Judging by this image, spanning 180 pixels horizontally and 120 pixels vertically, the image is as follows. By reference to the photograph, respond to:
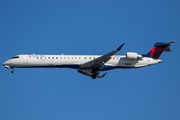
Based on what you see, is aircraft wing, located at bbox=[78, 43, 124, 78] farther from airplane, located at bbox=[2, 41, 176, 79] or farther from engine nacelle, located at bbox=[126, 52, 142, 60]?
engine nacelle, located at bbox=[126, 52, 142, 60]

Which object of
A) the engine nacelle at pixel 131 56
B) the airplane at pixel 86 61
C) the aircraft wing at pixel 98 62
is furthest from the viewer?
the engine nacelle at pixel 131 56

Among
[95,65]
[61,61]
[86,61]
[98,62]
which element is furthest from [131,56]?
[61,61]

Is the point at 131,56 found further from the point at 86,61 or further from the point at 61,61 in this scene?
the point at 61,61

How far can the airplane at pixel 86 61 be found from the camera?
30.4 metres

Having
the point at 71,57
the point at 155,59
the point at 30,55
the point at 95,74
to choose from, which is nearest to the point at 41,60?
the point at 30,55

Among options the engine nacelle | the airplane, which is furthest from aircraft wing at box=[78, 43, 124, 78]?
the engine nacelle

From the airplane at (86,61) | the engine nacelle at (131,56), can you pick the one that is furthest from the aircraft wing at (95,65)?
the engine nacelle at (131,56)

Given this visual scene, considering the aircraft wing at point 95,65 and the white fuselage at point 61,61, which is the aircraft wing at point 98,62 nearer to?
the aircraft wing at point 95,65

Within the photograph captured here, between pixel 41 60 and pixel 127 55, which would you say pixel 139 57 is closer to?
pixel 127 55

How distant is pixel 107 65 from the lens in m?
31.4

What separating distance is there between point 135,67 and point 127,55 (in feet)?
6.40

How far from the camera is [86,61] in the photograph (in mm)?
31250

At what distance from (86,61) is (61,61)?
9.64 feet

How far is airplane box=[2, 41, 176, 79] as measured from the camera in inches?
1196
